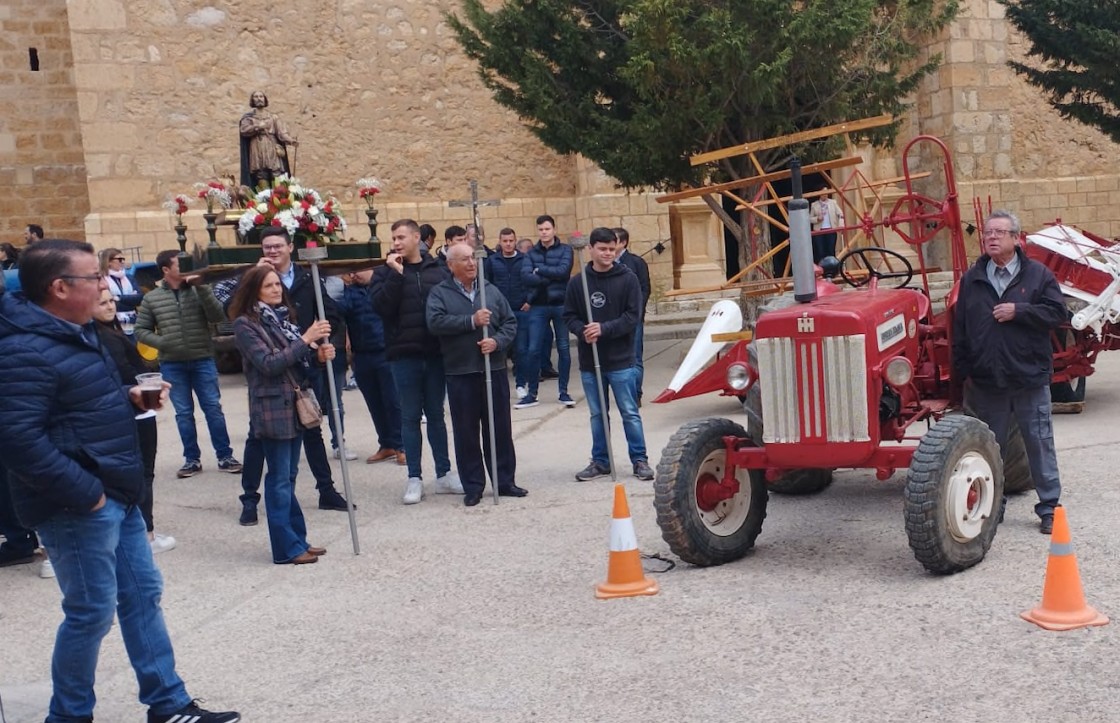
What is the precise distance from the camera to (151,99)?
1797cm

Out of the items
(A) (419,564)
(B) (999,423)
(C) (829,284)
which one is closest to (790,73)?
(C) (829,284)

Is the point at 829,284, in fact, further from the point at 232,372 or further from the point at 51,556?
the point at 232,372

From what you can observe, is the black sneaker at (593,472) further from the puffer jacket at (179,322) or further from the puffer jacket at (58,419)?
the puffer jacket at (58,419)

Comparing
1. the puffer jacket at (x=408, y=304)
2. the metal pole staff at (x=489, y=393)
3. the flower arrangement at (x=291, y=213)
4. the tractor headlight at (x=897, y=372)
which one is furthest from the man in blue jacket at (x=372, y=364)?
the tractor headlight at (x=897, y=372)

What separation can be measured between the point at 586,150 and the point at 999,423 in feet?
23.7

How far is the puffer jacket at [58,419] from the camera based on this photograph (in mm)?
3822

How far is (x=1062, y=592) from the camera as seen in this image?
Answer: 4836 millimetres

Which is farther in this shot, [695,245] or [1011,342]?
[695,245]

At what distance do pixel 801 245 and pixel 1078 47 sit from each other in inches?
400

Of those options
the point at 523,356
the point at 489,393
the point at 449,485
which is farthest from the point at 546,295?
the point at 489,393

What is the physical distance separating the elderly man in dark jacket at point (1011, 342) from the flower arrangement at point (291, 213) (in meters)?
6.73

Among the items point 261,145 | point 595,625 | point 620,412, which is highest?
point 261,145

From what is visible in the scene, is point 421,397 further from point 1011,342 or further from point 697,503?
point 1011,342

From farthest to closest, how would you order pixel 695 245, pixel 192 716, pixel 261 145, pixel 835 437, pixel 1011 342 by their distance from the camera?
pixel 695 245, pixel 261 145, pixel 1011 342, pixel 835 437, pixel 192 716
